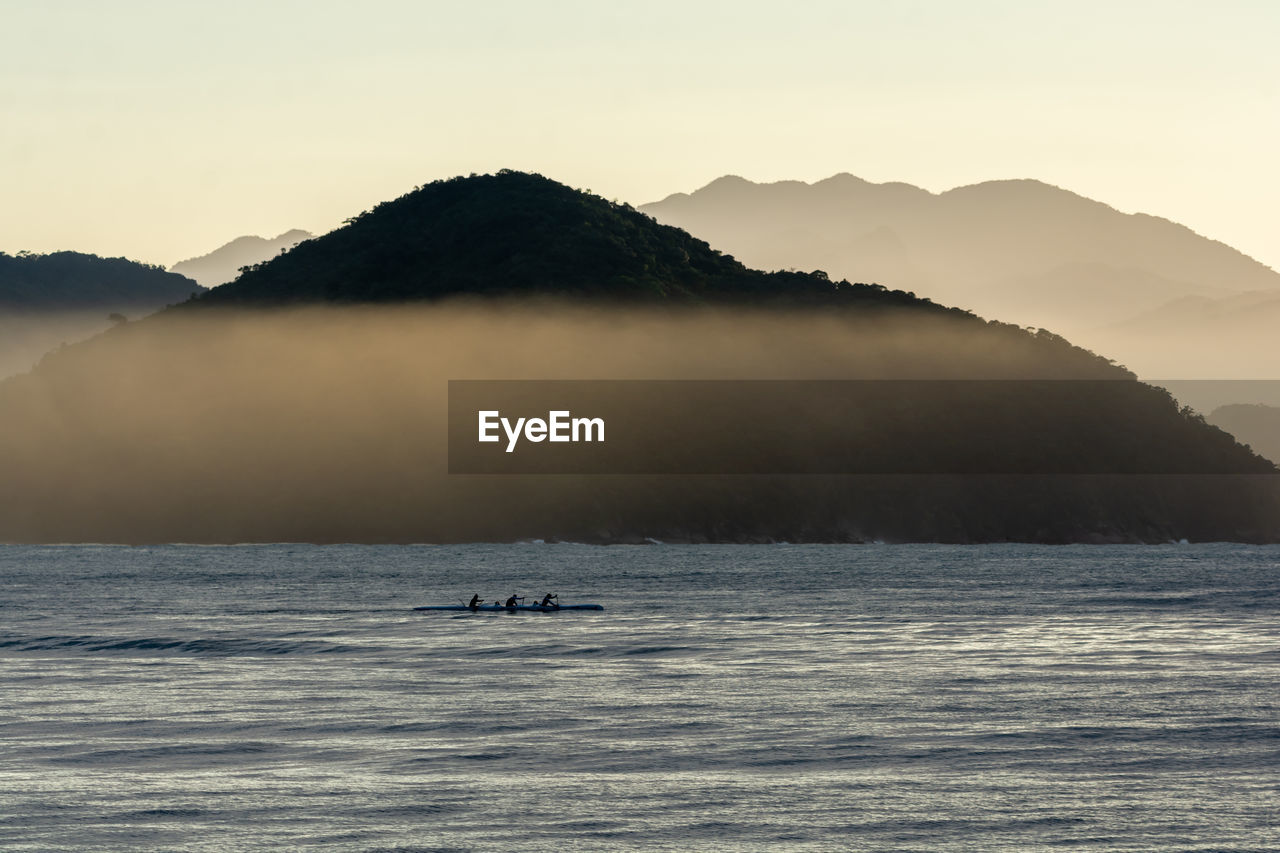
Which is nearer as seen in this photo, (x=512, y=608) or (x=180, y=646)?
(x=180, y=646)

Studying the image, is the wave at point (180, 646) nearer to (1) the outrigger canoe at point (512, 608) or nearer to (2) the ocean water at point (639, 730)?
(2) the ocean water at point (639, 730)

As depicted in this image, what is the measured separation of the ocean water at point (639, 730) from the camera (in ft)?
148

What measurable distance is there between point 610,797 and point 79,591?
116m

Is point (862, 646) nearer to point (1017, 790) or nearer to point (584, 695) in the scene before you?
point (584, 695)

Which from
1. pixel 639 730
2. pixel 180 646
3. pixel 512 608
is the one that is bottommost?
pixel 180 646

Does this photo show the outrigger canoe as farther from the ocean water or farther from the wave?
the wave

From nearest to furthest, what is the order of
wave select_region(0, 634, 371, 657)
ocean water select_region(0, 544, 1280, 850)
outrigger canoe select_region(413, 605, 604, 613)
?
ocean water select_region(0, 544, 1280, 850)
wave select_region(0, 634, 371, 657)
outrigger canoe select_region(413, 605, 604, 613)

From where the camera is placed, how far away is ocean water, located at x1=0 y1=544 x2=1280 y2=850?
148 ft

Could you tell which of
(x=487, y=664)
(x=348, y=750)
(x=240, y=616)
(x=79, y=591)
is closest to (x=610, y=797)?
(x=348, y=750)

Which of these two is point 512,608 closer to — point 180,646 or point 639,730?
point 180,646

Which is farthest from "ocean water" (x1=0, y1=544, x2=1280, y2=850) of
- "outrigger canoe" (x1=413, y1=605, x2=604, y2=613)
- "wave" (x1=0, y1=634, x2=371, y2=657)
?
"outrigger canoe" (x1=413, y1=605, x2=604, y2=613)

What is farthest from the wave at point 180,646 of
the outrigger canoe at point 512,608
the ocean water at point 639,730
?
the outrigger canoe at point 512,608

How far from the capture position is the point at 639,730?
61.6 meters

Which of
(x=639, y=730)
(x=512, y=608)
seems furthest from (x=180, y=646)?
(x=639, y=730)
